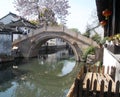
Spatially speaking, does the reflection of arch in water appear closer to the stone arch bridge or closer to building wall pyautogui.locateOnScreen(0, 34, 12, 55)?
building wall pyautogui.locateOnScreen(0, 34, 12, 55)

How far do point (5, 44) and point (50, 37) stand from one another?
467cm

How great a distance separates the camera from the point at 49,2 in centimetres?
3369

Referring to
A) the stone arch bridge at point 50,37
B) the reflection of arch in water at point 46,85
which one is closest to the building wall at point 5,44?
the stone arch bridge at point 50,37

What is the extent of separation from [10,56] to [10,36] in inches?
88.7

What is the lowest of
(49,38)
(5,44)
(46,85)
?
(46,85)

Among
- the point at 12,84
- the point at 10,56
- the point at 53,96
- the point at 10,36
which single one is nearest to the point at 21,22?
the point at 10,36

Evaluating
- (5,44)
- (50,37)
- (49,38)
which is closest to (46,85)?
(5,44)

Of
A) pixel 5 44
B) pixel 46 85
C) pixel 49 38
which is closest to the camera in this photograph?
pixel 46 85

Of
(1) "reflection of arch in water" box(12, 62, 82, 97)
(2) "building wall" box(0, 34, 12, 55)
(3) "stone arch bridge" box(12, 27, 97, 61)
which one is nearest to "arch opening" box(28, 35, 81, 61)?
(3) "stone arch bridge" box(12, 27, 97, 61)

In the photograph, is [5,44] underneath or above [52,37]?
underneath

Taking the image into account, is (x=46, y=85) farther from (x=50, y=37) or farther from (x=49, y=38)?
(x=49, y=38)

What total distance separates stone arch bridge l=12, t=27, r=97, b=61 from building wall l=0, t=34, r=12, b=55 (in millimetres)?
2510

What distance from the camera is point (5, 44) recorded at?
22.9 meters

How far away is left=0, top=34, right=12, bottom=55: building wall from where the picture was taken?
22.1 m
